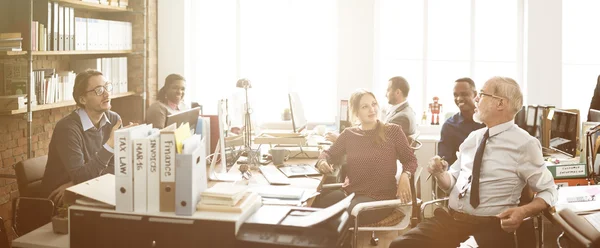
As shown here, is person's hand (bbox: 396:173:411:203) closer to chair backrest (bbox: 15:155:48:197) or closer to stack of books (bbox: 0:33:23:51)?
chair backrest (bbox: 15:155:48:197)

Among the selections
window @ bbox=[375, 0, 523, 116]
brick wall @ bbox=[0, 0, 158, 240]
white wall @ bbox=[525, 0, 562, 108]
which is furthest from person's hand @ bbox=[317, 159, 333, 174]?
white wall @ bbox=[525, 0, 562, 108]

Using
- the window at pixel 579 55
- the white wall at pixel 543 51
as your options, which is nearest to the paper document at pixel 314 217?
the white wall at pixel 543 51

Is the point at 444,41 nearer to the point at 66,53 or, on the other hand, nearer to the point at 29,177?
the point at 66,53

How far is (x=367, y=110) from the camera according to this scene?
3.91 metres

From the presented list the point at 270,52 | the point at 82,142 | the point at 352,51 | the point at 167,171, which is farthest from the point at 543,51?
the point at 167,171

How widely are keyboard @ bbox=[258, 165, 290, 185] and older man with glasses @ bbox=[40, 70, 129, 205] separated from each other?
3.06 feet

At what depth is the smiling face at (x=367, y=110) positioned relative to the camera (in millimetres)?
3907

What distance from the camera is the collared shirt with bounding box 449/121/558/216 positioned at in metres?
2.99

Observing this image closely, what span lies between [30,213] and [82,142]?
515 millimetres

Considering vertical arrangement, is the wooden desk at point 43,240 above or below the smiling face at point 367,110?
below

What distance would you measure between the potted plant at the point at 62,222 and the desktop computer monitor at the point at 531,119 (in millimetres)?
4058

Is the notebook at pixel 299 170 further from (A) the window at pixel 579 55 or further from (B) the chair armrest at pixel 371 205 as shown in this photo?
(A) the window at pixel 579 55

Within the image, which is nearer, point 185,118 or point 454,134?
point 185,118

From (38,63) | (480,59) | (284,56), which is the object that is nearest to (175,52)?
(284,56)
